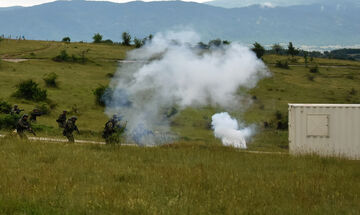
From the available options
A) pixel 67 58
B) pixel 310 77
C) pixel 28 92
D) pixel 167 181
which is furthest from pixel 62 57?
pixel 167 181

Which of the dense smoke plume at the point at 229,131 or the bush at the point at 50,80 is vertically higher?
the bush at the point at 50,80

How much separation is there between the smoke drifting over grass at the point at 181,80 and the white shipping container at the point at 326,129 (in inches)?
474

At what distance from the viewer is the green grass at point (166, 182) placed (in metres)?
10.2

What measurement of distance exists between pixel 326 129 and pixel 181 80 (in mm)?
13883

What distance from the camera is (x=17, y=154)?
16.2 meters

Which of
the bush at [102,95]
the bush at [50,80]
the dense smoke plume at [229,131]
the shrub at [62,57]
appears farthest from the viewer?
the shrub at [62,57]

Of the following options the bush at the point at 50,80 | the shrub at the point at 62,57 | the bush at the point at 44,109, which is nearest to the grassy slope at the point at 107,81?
the bush at the point at 44,109

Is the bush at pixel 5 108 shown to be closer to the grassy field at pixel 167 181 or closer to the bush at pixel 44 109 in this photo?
the bush at pixel 44 109

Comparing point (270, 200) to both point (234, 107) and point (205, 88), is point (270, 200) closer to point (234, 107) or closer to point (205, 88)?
point (205, 88)

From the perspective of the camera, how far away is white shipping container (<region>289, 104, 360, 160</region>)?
840 inches

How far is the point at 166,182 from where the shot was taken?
12.8 meters

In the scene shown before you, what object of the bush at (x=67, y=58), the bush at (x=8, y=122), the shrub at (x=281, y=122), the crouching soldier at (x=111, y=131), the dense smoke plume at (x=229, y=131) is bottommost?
the shrub at (x=281, y=122)

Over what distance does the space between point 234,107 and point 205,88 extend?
6.61m

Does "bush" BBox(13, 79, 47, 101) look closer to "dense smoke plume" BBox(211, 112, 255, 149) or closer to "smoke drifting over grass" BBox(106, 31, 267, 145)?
"smoke drifting over grass" BBox(106, 31, 267, 145)
